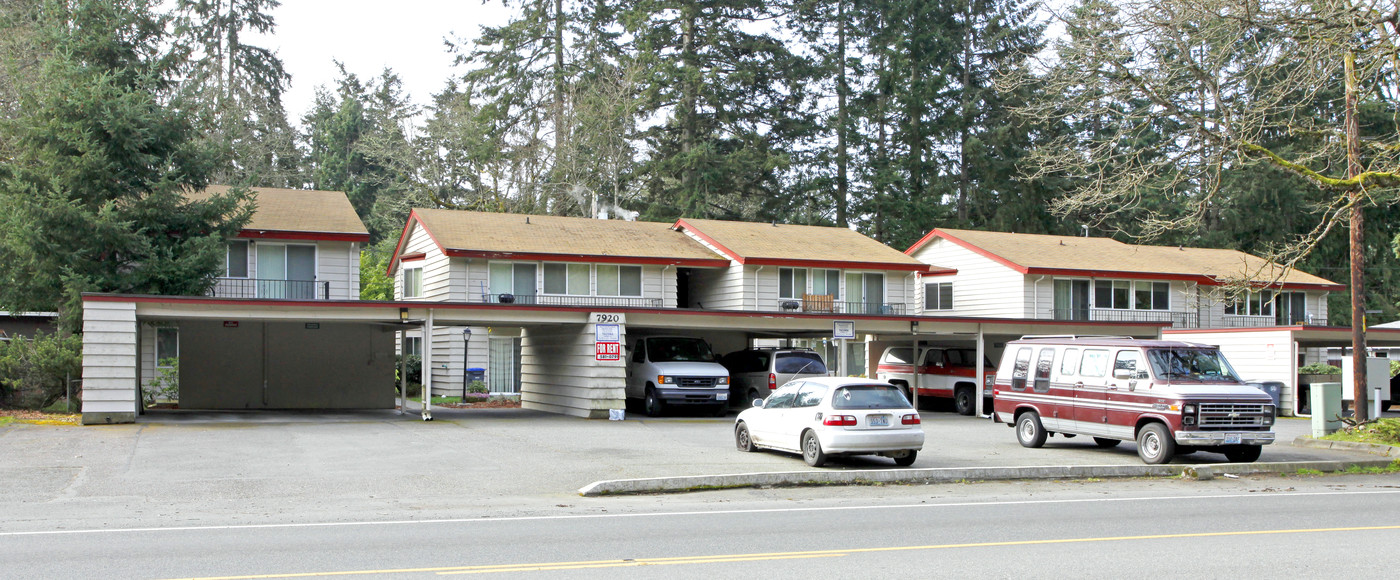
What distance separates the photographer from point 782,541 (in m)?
9.45

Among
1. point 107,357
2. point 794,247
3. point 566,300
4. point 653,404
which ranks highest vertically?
point 794,247

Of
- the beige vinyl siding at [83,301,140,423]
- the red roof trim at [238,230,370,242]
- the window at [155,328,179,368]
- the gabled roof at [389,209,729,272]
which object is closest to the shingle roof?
the gabled roof at [389,209,729,272]

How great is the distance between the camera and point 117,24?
28.5 meters

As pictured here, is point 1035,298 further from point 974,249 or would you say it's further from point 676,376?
point 676,376

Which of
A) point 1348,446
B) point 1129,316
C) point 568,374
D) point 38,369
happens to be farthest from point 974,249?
point 38,369

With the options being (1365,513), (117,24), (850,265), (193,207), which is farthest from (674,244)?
(1365,513)

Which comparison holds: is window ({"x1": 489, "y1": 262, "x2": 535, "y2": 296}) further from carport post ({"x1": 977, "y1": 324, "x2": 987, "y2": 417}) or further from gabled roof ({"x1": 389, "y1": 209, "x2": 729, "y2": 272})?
carport post ({"x1": 977, "y1": 324, "x2": 987, "y2": 417})

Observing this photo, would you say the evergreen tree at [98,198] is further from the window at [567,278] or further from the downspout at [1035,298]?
the downspout at [1035,298]

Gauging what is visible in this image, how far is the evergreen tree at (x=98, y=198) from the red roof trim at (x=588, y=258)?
6.27 m

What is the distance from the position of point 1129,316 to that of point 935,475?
28.0m

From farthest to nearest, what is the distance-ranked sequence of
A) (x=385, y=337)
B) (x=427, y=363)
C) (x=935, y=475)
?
(x=385, y=337), (x=427, y=363), (x=935, y=475)

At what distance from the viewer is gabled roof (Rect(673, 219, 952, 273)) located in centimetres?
3503

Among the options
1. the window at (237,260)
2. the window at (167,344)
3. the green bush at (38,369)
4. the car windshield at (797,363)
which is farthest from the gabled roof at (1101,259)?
the green bush at (38,369)

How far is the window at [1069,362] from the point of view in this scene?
58.2ft
